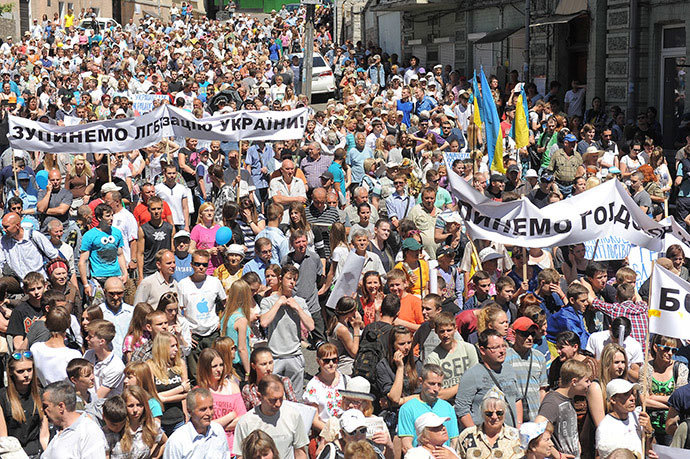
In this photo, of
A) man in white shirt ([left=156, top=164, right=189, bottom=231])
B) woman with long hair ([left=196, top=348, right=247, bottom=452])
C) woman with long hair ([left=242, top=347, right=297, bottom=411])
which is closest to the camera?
woman with long hair ([left=196, top=348, right=247, bottom=452])

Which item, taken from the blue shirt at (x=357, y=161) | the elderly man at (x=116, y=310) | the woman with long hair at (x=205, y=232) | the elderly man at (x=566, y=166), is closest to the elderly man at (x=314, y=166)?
the blue shirt at (x=357, y=161)

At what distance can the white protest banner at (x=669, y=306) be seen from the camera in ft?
25.7

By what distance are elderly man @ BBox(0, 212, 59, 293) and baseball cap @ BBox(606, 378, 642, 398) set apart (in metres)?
6.00

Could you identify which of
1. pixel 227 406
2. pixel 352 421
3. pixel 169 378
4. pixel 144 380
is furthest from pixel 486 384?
pixel 144 380

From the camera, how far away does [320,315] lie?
36.3 feet

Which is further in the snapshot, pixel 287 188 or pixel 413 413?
pixel 287 188

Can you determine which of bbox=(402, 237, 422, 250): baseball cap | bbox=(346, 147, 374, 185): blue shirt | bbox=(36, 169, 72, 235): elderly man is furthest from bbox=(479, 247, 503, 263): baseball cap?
bbox=(346, 147, 374, 185): blue shirt

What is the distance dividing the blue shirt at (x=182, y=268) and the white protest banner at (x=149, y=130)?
365cm

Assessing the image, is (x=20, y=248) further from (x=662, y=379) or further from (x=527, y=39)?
(x=527, y=39)

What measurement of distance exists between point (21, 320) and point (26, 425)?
1.77 m

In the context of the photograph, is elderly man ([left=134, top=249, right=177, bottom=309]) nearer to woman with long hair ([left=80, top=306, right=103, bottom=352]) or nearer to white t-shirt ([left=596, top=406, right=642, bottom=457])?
woman with long hair ([left=80, top=306, right=103, bottom=352])

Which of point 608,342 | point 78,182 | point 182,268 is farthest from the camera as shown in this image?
point 78,182

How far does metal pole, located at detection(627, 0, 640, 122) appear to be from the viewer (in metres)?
21.4

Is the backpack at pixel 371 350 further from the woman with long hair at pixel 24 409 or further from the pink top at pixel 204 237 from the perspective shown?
the pink top at pixel 204 237
